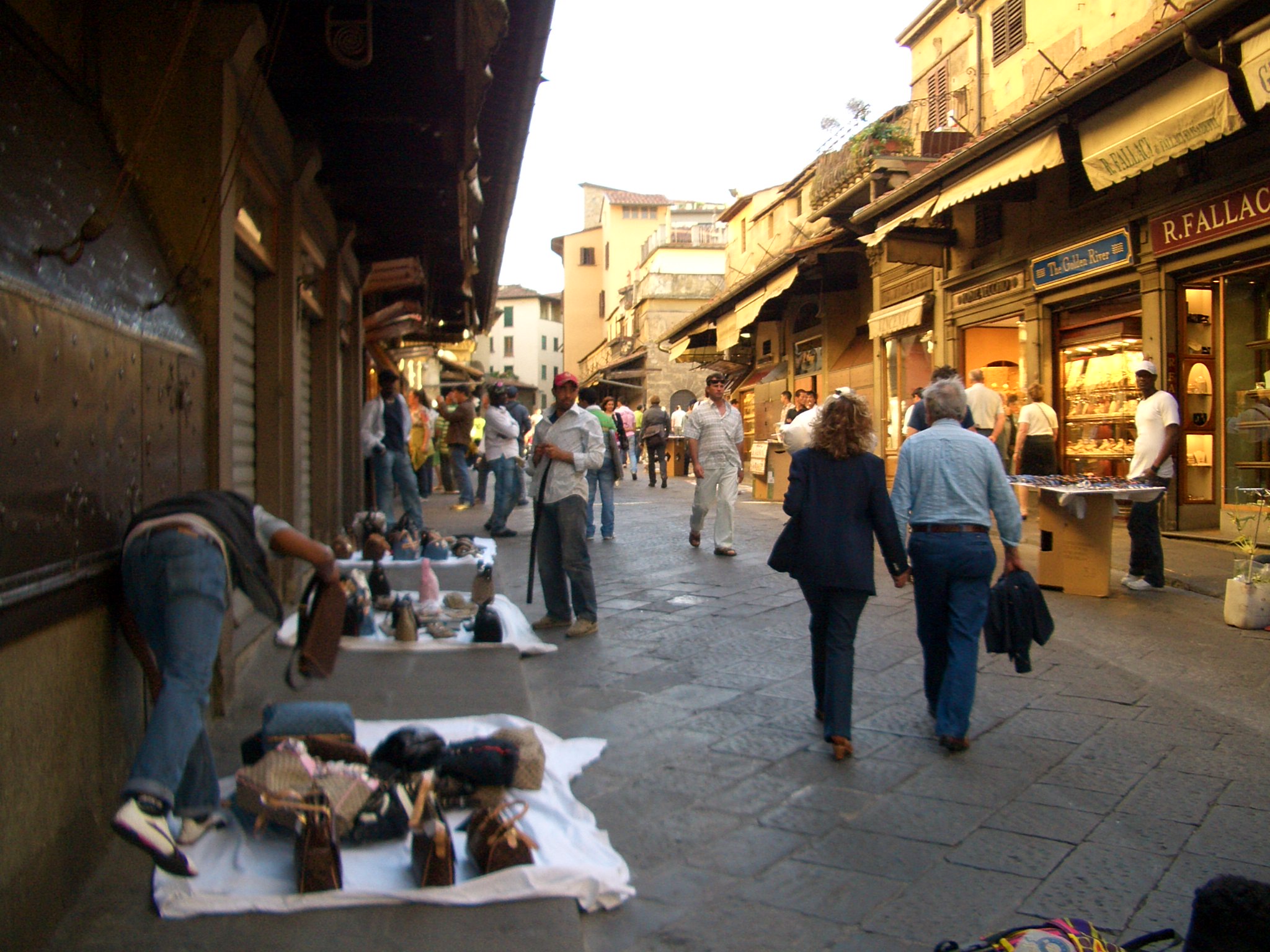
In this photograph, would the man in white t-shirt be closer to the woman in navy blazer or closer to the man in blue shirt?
the man in blue shirt

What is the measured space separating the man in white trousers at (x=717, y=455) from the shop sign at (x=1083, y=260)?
4579mm

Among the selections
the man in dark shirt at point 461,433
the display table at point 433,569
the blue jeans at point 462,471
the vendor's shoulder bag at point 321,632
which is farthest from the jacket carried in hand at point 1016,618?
the blue jeans at point 462,471

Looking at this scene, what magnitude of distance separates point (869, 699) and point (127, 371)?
3.63 metres

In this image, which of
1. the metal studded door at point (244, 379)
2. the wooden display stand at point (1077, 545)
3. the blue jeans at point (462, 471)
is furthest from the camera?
the blue jeans at point (462, 471)

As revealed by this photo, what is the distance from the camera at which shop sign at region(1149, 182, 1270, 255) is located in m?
9.44

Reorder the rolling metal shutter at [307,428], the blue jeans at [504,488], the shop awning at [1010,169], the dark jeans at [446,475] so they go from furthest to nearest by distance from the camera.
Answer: the dark jeans at [446,475]
the blue jeans at [504,488]
the shop awning at [1010,169]
the rolling metal shutter at [307,428]

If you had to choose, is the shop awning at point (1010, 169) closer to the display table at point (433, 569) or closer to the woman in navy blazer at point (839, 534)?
the display table at point (433, 569)

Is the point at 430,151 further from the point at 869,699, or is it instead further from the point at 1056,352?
the point at 1056,352

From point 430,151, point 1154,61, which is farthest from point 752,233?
point 430,151

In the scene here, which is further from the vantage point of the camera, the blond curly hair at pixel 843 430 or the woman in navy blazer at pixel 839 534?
the blond curly hair at pixel 843 430

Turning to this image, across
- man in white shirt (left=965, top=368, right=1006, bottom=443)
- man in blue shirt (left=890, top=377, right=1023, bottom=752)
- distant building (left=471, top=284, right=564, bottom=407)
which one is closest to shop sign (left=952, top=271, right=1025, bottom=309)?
man in white shirt (left=965, top=368, right=1006, bottom=443)

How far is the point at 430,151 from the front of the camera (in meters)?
8.21

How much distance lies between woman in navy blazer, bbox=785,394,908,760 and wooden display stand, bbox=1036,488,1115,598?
12.9 ft

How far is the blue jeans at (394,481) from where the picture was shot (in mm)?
11266
